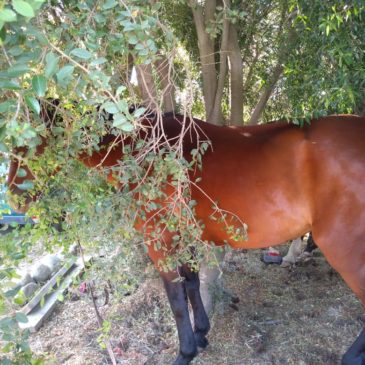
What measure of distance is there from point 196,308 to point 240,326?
0.41m

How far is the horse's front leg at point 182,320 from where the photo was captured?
2584 millimetres

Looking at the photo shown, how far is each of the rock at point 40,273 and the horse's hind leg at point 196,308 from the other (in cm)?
174

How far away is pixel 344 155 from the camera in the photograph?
2115 mm

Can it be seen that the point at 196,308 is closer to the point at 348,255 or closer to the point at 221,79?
the point at 348,255

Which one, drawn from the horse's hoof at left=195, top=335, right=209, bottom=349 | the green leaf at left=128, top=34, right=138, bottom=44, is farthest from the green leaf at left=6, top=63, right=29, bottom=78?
the horse's hoof at left=195, top=335, right=209, bottom=349

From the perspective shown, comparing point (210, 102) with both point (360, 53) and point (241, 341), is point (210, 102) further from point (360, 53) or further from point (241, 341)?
point (241, 341)

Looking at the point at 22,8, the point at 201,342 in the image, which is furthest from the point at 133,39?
the point at 201,342

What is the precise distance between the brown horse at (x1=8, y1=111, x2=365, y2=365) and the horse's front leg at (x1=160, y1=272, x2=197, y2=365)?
0.13 metres

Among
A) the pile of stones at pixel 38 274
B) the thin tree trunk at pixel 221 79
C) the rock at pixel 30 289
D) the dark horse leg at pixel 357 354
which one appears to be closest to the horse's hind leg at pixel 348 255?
the dark horse leg at pixel 357 354

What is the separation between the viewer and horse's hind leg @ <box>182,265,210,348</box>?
286 centimetres

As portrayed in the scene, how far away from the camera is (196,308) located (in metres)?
2.94

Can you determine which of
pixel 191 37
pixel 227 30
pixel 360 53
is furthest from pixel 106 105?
pixel 191 37

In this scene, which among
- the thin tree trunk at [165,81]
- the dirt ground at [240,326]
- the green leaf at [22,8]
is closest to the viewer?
the green leaf at [22,8]

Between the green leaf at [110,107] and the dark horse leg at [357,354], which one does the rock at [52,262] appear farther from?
the green leaf at [110,107]
